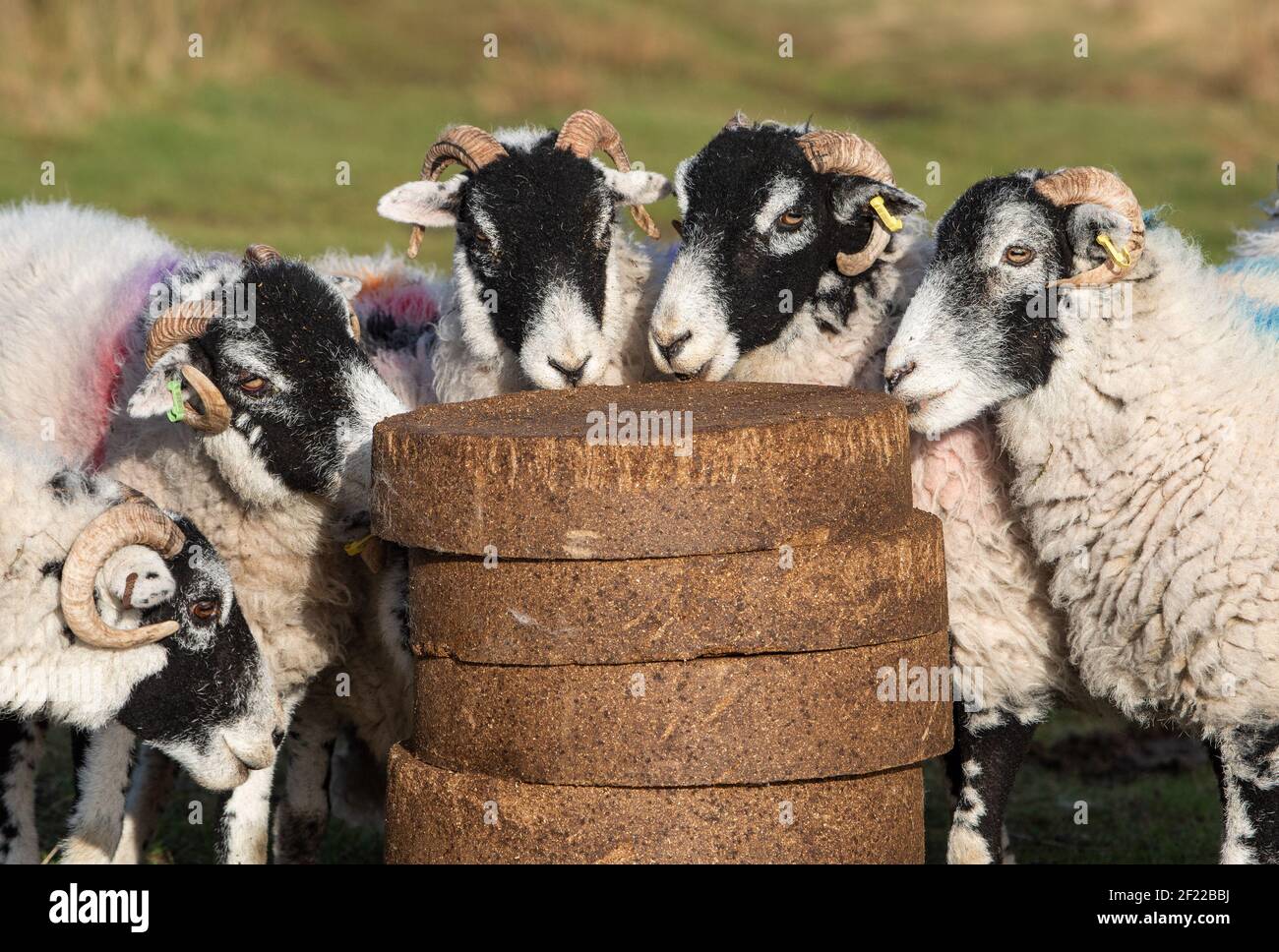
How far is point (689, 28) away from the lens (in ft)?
105

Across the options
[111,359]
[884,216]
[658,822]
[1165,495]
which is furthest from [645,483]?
[111,359]

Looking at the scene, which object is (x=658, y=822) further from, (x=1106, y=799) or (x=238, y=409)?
(x=1106, y=799)

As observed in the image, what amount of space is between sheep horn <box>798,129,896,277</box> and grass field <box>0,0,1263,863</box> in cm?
954

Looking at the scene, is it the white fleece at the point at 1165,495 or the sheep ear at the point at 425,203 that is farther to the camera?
the sheep ear at the point at 425,203

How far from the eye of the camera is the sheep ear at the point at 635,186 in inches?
265

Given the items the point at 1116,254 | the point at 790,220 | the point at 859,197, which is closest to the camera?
the point at 1116,254

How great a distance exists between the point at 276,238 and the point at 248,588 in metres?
12.2

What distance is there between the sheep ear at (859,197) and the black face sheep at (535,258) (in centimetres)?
80

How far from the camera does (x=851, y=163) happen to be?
→ 6402 mm

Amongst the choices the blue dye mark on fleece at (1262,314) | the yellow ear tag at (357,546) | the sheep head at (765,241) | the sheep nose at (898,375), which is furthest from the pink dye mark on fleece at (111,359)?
the blue dye mark on fleece at (1262,314)

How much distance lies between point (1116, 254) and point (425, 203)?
2.79 m

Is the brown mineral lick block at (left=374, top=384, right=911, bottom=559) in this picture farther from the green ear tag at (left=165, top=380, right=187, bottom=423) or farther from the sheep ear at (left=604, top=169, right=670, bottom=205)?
the sheep ear at (left=604, top=169, right=670, bottom=205)

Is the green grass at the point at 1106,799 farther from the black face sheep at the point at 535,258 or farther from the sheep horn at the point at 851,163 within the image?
the black face sheep at the point at 535,258
